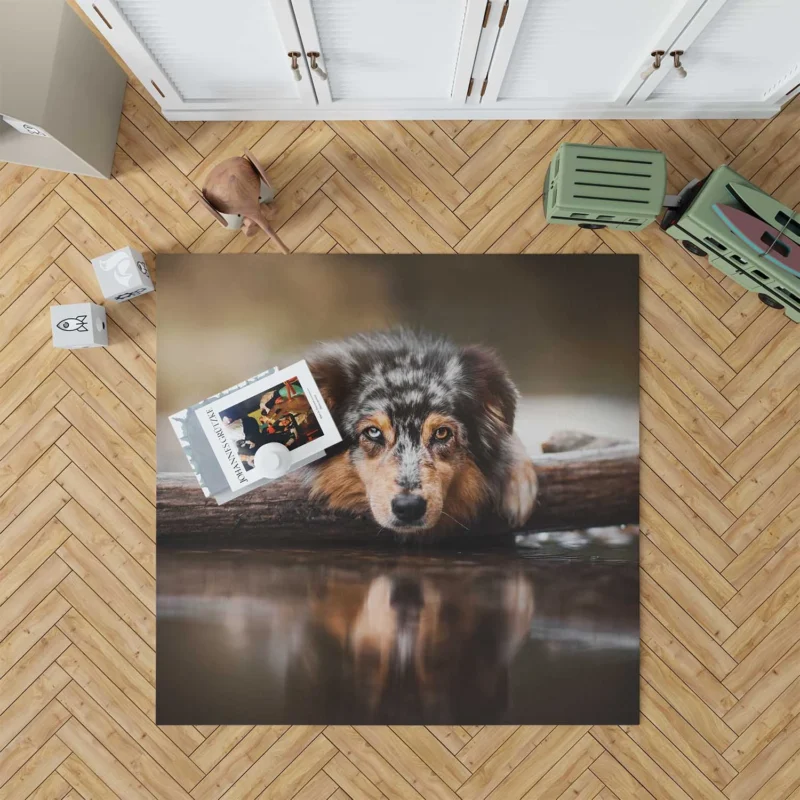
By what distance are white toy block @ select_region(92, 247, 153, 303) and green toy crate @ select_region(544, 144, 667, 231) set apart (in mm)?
1284

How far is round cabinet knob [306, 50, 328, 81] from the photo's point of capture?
5.08 feet

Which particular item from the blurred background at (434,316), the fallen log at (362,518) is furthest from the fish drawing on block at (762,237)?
the fallen log at (362,518)

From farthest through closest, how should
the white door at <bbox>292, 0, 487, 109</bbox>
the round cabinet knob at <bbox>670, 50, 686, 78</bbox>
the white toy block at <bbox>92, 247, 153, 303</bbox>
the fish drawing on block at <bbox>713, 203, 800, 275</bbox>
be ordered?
the white toy block at <bbox>92, 247, 153, 303</bbox> → the fish drawing on block at <bbox>713, 203, 800, 275</bbox> → the round cabinet knob at <bbox>670, 50, 686, 78</bbox> → the white door at <bbox>292, 0, 487, 109</bbox>

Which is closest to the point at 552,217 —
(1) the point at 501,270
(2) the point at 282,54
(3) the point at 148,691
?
(1) the point at 501,270

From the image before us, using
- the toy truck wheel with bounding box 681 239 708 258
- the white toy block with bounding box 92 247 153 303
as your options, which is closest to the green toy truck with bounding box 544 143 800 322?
the toy truck wheel with bounding box 681 239 708 258

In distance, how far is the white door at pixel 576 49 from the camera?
1.41 m

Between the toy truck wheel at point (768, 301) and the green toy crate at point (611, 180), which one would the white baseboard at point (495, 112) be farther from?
the toy truck wheel at point (768, 301)

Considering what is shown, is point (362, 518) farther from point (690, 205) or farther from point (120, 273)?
point (690, 205)

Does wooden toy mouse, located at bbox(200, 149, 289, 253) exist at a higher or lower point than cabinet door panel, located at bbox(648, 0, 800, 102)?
lower

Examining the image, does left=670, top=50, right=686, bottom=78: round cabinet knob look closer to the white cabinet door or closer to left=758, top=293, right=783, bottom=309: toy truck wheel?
left=758, top=293, right=783, bottom=309: toy truck wheel

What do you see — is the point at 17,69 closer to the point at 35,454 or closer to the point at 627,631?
the point at 35,454

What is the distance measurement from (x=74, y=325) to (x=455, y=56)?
1.38 metres

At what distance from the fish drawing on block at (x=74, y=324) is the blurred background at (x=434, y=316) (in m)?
0.23

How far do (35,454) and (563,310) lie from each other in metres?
1.75
